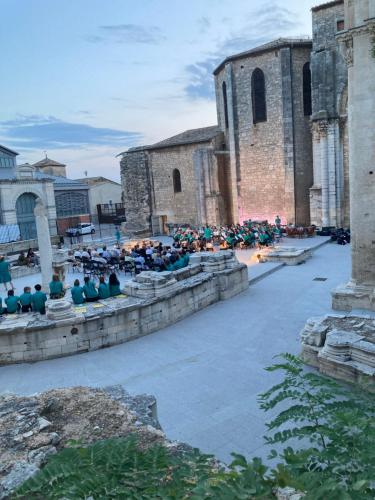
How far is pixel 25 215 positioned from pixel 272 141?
18351 mm

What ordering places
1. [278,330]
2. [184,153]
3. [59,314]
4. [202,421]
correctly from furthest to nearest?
[184,153]
[278,330]
[59,314]
[202,421]

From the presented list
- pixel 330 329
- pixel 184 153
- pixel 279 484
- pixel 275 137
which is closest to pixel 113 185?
pixel 184 153

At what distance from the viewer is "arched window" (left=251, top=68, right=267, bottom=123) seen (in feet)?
87.0

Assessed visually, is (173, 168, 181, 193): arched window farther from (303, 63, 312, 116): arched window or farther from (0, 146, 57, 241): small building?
(303, 63, 312, 116): arched window

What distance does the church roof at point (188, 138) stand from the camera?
28.8 metres

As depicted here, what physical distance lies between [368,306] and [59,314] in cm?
767

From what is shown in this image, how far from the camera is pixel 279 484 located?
91.7 inches

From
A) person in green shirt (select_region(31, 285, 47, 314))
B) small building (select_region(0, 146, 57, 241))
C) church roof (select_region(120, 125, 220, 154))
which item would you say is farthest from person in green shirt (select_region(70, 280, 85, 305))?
church roof (select_region(120, 125, 220, 154))

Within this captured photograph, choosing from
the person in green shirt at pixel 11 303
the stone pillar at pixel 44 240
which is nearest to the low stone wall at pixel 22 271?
the stone pillar at pixel 44 240

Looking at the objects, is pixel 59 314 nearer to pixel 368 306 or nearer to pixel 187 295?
pixel 187 295

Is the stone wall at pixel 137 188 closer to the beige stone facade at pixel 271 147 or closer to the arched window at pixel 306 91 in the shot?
the beige stone facade at pixel 271 147

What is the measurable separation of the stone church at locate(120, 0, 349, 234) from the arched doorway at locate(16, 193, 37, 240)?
811cm

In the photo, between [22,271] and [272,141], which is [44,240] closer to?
[22,271]

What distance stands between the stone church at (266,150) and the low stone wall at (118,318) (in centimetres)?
1373
